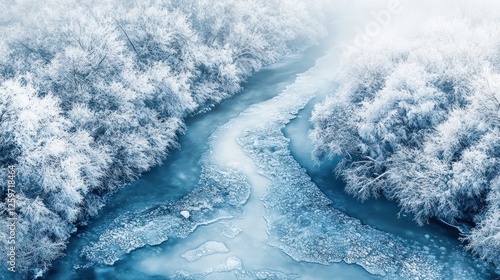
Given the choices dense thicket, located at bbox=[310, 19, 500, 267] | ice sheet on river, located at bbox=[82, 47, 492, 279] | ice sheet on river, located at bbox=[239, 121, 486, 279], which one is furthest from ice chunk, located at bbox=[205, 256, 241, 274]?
dense thicket, located at bbox=[310, 19, 500, 267]

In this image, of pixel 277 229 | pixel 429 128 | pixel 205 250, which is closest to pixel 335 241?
pixel 277 229

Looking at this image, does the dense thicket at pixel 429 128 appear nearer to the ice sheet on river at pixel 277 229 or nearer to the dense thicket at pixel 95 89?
the ice sheet on river at pixel 277 229

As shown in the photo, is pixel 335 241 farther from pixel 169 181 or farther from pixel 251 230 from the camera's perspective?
pixel 169 181

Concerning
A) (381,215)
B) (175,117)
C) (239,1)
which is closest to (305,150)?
(381,215)

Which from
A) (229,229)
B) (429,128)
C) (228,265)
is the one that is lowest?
(228,265)

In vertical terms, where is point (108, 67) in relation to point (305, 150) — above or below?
above

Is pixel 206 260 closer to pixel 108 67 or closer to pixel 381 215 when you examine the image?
pixel 381 215

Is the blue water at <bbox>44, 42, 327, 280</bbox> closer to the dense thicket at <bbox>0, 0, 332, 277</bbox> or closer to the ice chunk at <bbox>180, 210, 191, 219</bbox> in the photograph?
the dense thicket at <bbox>0, 0, 332, 277</bbox>
